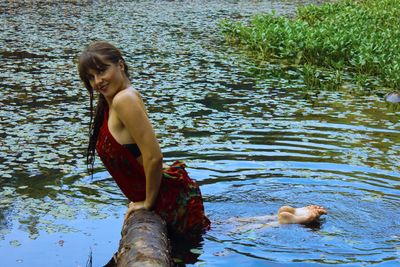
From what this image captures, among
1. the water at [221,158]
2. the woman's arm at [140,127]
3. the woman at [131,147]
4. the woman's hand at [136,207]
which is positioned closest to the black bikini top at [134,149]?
the woman at [131,147]

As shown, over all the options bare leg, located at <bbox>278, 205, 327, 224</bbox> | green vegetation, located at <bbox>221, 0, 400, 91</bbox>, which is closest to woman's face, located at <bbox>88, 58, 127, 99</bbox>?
bare leg, located at <bbox>278, 205, 327, 224</bbox>

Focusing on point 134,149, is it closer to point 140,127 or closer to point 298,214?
point 140,127

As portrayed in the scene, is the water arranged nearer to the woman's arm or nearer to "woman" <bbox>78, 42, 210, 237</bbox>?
"woman" <bbox>78, 42, 210, 237</bbox>

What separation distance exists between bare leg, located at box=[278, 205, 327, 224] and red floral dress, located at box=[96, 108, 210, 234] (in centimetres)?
66

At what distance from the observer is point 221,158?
761cm

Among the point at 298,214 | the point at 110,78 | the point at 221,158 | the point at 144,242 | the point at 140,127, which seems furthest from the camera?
the point at 221,158

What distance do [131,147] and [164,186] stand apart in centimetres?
40

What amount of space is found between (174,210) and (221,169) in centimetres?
219

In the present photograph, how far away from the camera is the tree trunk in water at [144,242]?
4.12 meters

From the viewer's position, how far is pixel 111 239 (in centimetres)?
545

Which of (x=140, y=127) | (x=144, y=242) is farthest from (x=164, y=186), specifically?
(x=144, y=242)

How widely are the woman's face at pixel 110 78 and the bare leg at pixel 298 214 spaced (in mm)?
1645

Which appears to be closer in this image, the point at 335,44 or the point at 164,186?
the point at 164,186

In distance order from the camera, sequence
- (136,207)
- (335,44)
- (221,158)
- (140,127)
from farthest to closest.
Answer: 1. (335,44)
2. (221,158)
3. (136,207)
4. (140,127)
